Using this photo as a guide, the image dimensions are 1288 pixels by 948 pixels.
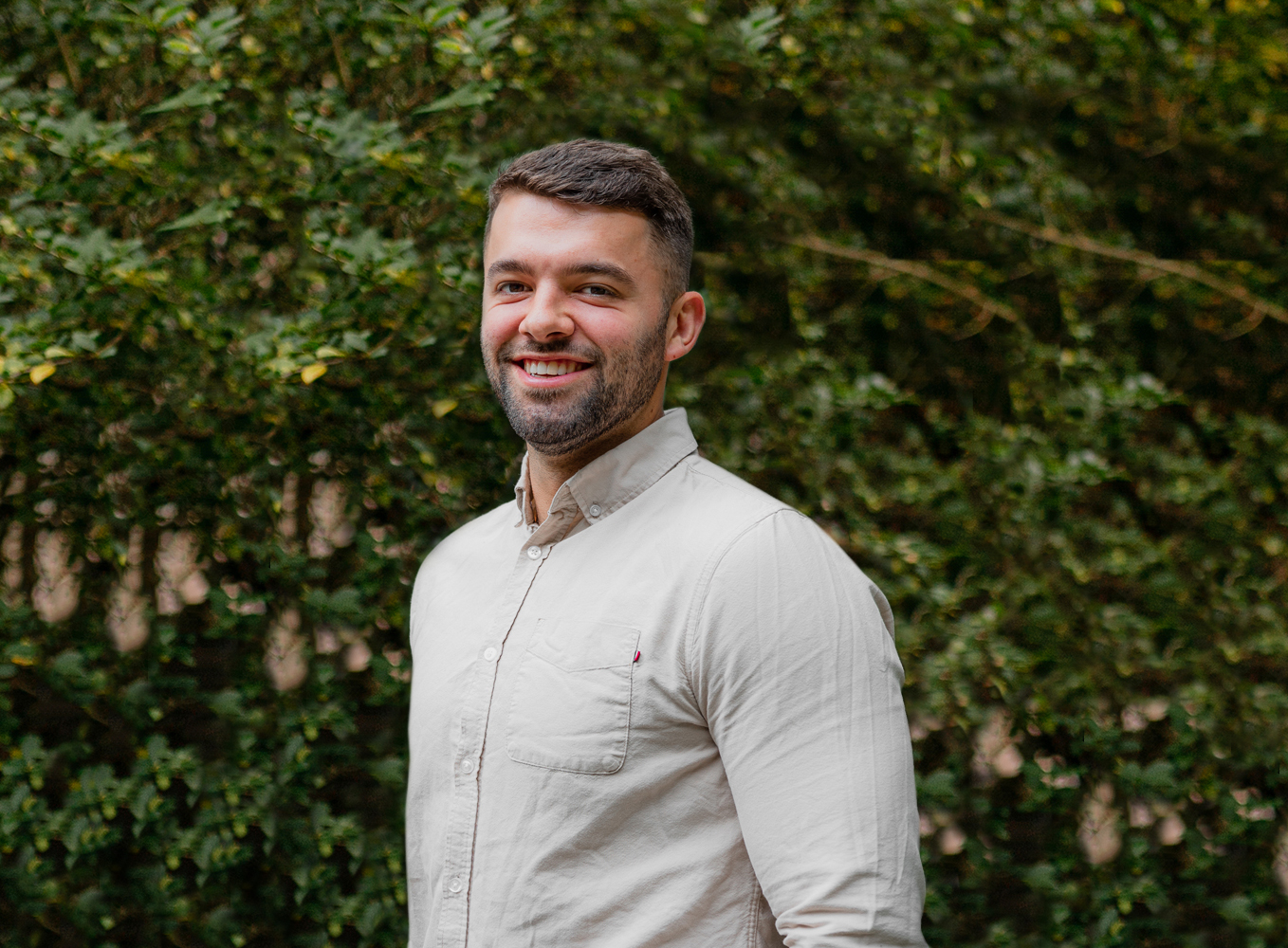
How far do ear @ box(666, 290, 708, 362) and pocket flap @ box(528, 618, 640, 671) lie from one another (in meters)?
0.50

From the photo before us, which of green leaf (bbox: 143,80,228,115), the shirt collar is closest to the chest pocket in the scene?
the shirt collar

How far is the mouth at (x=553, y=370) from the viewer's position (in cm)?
157

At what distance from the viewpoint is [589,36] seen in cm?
275

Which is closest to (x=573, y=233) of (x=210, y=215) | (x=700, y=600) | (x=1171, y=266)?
(x=700, y=600)

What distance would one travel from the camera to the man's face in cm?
154

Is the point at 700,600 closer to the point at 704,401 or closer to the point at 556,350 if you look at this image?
the point at 556,350

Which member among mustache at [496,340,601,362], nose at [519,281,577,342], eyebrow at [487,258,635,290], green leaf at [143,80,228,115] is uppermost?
green leaf at [143,80,228,115]

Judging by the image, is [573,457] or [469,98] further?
[469,98]

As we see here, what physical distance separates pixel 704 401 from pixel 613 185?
126cm

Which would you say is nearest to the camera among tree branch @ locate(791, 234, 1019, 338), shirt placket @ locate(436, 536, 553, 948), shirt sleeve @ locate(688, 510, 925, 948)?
shirt sleeve @ locate(688, 510, 925, 948)

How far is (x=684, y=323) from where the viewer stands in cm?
169

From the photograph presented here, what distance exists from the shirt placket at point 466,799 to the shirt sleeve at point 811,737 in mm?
367

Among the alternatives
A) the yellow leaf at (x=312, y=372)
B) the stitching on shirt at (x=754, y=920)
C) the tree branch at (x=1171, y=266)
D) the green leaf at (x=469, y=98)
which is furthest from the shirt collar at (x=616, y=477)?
the tree branch at (x=1171, y=266)

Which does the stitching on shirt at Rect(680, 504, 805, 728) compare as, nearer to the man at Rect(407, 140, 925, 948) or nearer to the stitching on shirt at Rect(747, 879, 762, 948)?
the man at Rect(407, 140, 925, 948)
